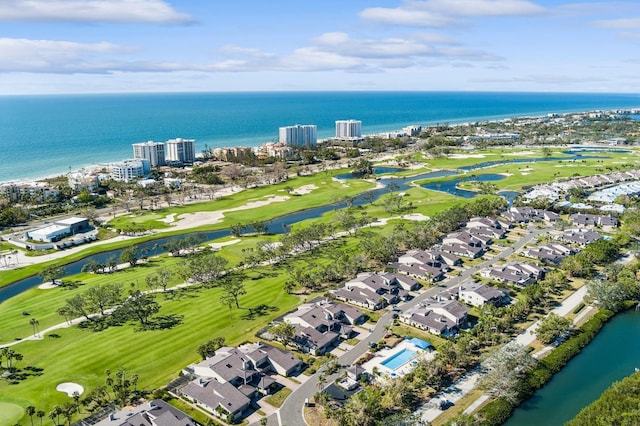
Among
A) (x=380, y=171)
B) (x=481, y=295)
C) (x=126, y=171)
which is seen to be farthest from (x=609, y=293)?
(x=126, y=171)

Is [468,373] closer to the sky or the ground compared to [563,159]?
closer to the ground

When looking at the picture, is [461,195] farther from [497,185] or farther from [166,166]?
[166,166]

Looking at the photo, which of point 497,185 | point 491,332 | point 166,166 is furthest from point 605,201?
point 166,166

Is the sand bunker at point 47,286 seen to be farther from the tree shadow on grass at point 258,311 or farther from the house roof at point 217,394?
the house roof at point 217,394

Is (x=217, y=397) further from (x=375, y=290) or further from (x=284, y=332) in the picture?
(x=375, y=290)

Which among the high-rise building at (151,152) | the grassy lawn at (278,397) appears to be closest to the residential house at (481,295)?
the grassy lawn at (278,397)

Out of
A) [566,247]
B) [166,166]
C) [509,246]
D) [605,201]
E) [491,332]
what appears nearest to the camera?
[491,332]
